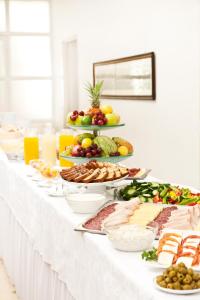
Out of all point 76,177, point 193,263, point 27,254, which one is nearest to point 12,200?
point 27,254

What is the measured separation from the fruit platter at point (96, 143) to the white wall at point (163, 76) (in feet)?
7.22

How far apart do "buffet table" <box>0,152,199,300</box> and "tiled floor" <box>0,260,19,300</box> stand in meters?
0.08

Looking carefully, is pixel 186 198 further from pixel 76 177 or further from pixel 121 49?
pixel 121 49


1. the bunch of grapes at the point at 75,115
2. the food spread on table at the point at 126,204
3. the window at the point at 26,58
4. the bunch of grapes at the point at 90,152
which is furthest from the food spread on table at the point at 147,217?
the window at the point at 26,58

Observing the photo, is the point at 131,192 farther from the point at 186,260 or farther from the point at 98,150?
A: the point at 186,260

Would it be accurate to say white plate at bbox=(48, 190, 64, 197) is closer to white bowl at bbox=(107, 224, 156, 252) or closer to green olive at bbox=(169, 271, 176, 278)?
white bowl at bbox=(107, 224, 156, 252)

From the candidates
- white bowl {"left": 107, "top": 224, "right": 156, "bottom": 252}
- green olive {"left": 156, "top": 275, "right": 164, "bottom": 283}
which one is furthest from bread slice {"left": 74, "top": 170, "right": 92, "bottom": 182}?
green olive {"left": 156, "top": 275, "right": 164, "bottom": 283}

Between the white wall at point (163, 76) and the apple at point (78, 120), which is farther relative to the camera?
the white wall at point (163, 76)

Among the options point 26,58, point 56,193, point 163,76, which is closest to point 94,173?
point 56,193

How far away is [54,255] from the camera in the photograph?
97.5 inches

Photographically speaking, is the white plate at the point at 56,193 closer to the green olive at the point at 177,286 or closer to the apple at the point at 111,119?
the apple at the point at 111,119

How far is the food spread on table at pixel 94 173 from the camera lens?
99.3 inches

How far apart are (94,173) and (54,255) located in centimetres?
42

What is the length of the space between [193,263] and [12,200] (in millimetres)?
2251
